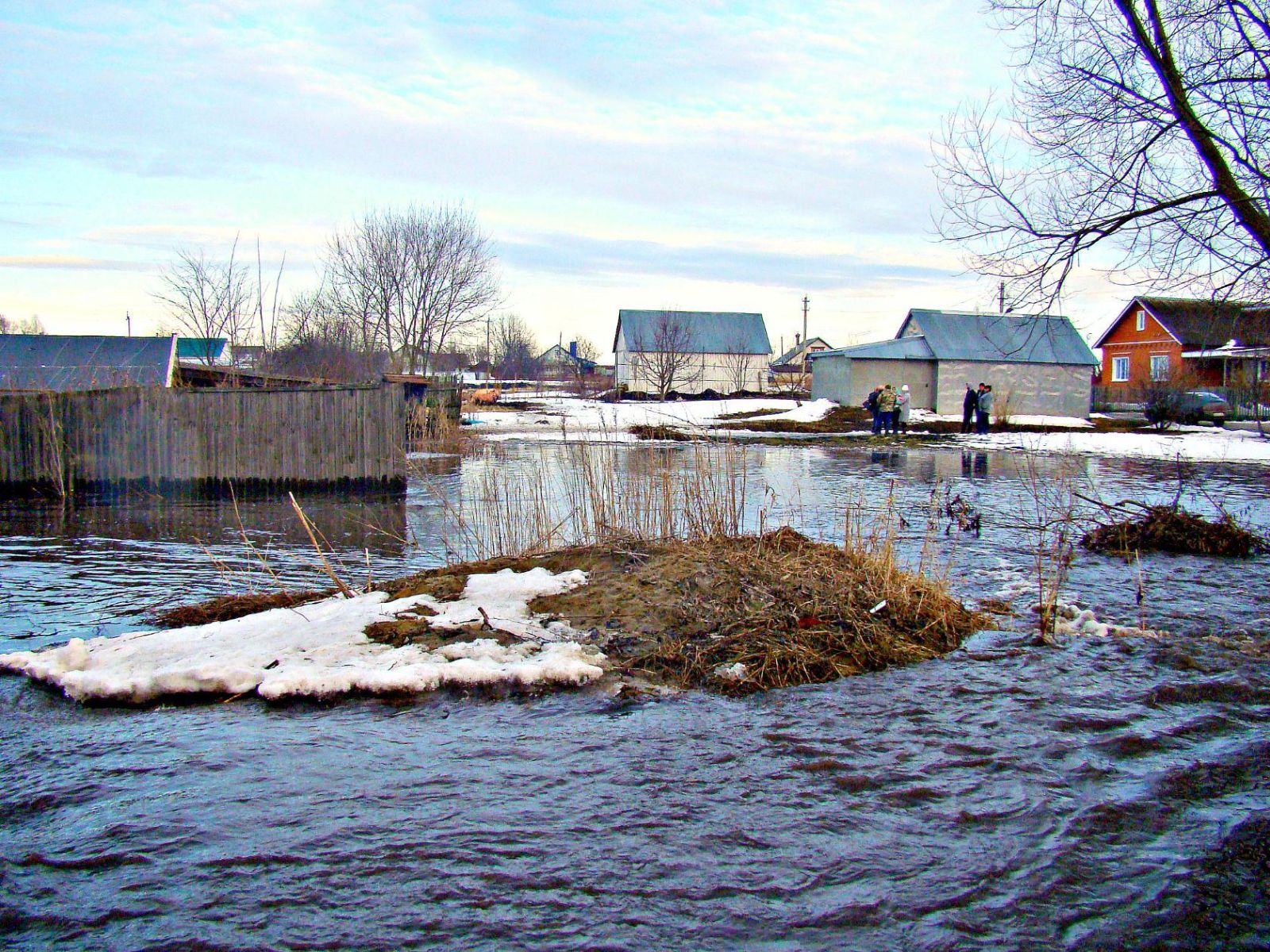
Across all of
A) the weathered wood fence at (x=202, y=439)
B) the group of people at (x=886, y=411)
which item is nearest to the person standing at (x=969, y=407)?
the group of people at (x=886, y=411)

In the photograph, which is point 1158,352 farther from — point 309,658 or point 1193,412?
point 309,658

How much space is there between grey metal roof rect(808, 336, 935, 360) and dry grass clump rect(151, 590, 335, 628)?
34918 millimetres

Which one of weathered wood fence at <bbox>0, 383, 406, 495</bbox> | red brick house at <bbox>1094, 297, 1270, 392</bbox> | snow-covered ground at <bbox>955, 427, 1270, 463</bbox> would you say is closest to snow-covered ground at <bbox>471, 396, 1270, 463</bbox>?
snow-covered ground at <bbox>955, 427, 1270, 463</bbox>

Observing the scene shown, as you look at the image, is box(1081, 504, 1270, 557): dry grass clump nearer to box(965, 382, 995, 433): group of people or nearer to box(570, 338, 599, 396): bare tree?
box(965, 382, 995, 433): group of people

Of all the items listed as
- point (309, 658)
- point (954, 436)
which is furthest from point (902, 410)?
point (309, 658)

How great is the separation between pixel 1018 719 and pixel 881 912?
222 centimetres

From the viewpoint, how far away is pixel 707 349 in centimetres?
6025

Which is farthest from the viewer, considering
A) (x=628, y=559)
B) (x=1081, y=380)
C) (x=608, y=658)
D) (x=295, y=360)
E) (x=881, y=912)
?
(x=1081, y=380)

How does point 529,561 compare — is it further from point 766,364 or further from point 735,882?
point 766,364

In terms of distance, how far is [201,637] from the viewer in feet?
19.7

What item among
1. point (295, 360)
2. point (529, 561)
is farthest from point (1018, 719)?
point (295, 360)

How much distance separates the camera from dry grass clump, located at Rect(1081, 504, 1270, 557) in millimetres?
10008

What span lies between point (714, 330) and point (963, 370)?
2357 centimetres

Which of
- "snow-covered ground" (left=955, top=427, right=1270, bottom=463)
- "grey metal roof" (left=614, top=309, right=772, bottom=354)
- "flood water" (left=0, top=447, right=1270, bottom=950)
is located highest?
"grey metal roof" (left=614, top=309, right=772, bottom=354)
